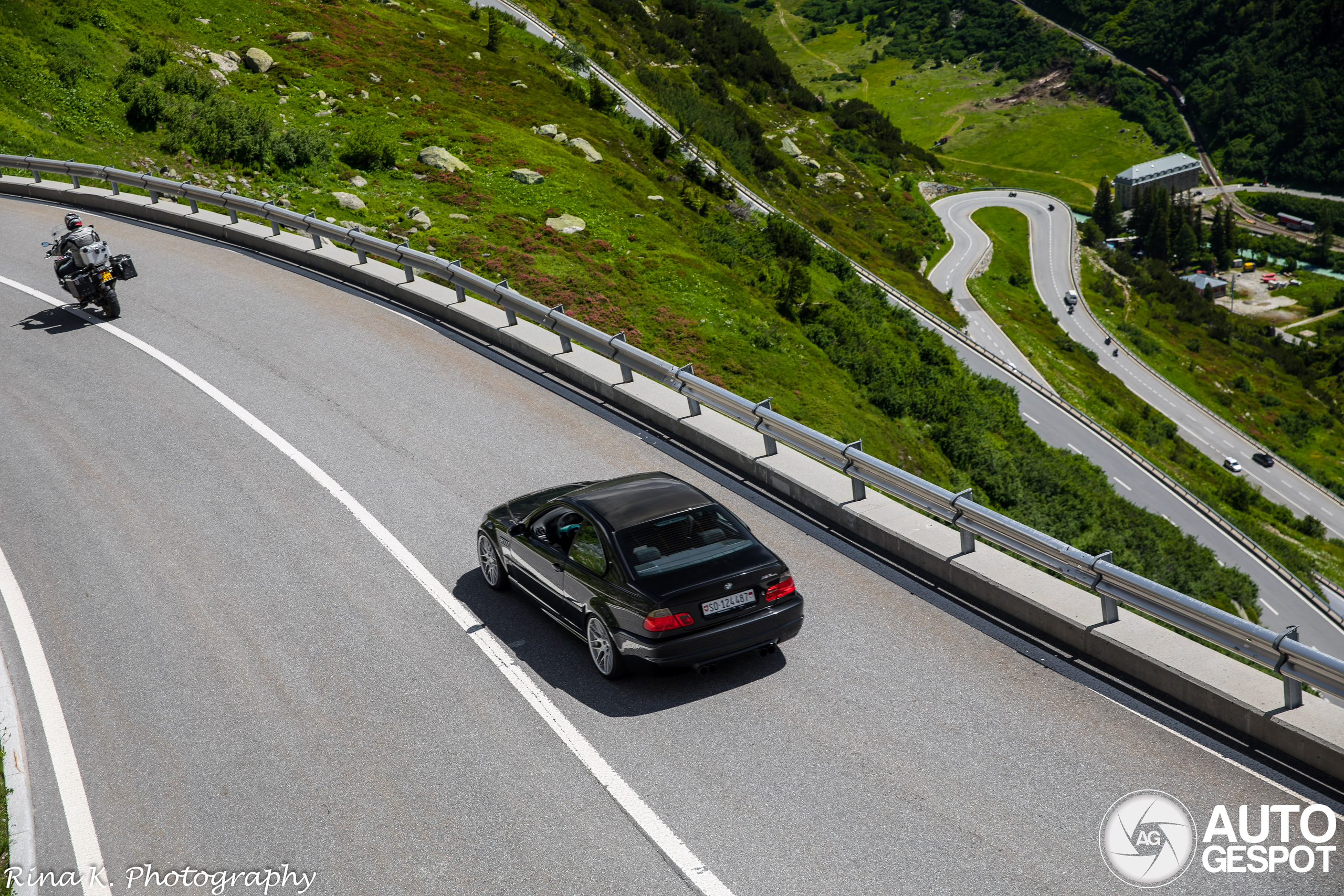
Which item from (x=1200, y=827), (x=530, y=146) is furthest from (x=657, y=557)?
(x=530, y=146)

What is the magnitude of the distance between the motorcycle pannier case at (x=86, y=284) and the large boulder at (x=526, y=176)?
45.2 feet

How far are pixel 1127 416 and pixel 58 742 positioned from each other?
276 ft

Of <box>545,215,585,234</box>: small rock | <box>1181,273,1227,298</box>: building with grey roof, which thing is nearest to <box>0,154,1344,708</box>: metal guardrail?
<box>545,215,585,234</box>: small rock

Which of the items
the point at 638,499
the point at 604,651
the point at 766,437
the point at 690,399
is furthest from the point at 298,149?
the point at 604,651

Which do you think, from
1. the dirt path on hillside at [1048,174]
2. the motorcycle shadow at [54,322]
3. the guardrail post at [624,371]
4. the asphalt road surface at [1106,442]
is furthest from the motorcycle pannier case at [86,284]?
the dirt path on hillside at [1048,174]

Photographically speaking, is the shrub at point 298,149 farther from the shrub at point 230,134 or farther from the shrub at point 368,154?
the shrub at point 368,154

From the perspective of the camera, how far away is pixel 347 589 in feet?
31.0

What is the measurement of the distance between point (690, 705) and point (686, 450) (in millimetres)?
5084

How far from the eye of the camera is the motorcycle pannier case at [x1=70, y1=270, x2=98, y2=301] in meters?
16.8

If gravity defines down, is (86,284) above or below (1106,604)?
below
